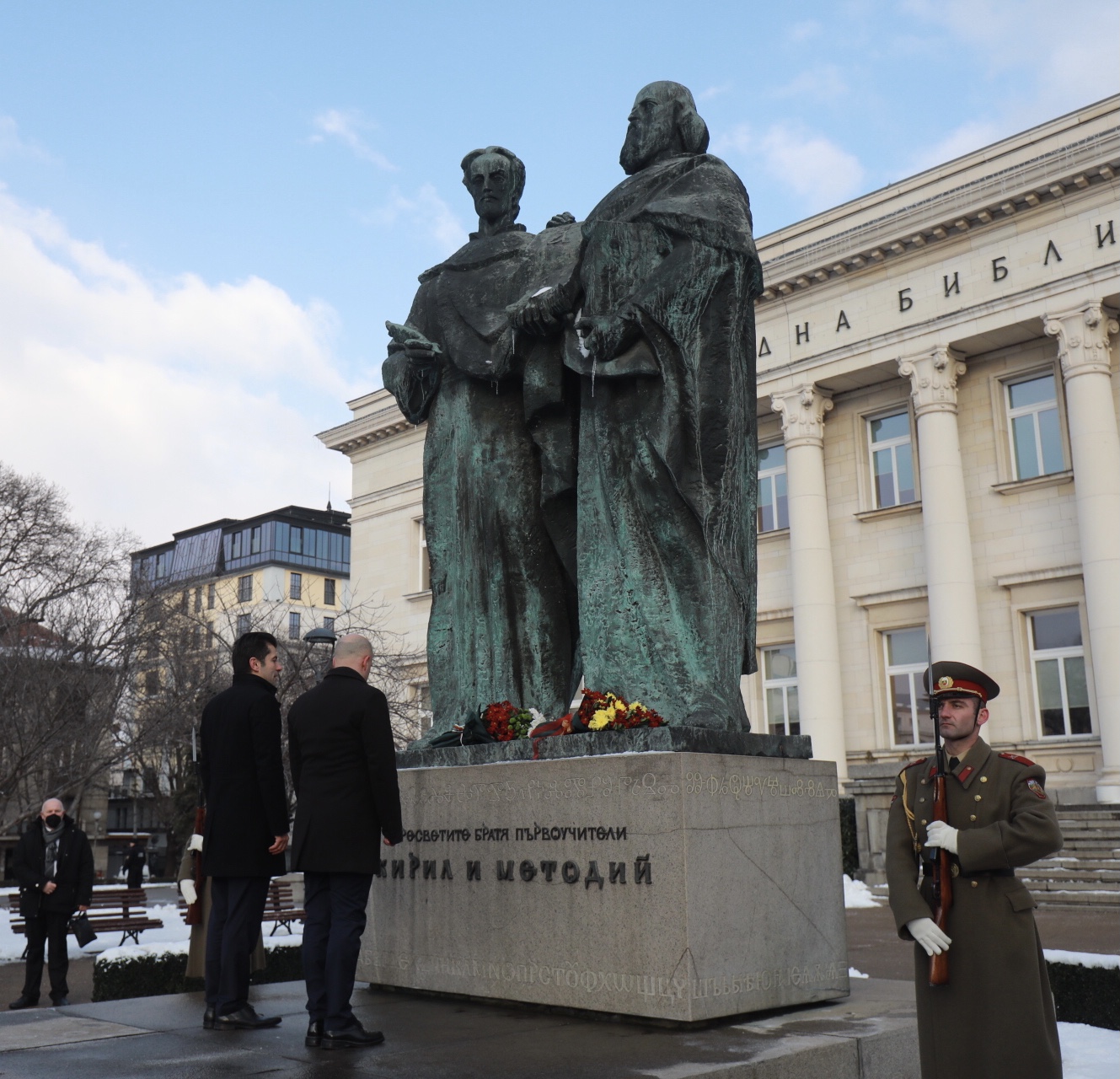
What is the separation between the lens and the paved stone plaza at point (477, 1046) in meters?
3.97

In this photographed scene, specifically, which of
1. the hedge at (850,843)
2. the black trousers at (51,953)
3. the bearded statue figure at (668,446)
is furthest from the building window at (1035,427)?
the bearded statue figure at (668,446)

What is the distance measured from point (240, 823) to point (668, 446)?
252 centimetres

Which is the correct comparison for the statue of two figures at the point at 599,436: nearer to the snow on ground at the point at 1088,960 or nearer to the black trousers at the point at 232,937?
the black trousers at the point at 232,937

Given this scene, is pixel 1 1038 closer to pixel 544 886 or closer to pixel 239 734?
pixel 239 734

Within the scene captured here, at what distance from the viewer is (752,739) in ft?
17.4

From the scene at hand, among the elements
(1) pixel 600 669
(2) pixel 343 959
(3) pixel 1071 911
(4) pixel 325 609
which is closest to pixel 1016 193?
(3) pixel 1071 911

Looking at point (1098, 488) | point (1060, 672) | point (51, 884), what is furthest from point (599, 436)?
point (1060, 672)

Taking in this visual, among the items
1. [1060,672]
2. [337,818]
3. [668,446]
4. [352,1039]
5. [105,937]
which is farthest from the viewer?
[1060,672]

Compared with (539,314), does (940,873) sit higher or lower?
lower

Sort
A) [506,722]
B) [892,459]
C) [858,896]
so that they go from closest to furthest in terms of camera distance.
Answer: [506,722], [858,896], [892,459]

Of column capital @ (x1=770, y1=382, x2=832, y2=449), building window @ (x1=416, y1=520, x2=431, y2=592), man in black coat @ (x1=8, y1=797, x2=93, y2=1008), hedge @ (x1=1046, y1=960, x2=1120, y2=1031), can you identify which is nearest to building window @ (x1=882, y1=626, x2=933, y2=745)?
column capital @ (x1=770, y1=382, x2=832, y2=449)

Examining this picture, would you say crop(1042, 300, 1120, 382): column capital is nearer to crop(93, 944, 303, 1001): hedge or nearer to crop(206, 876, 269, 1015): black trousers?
crop(93, 944, 303, 1001): hedge

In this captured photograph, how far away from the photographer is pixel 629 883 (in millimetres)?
4777

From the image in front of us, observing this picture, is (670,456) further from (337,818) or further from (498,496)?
(337,818)
